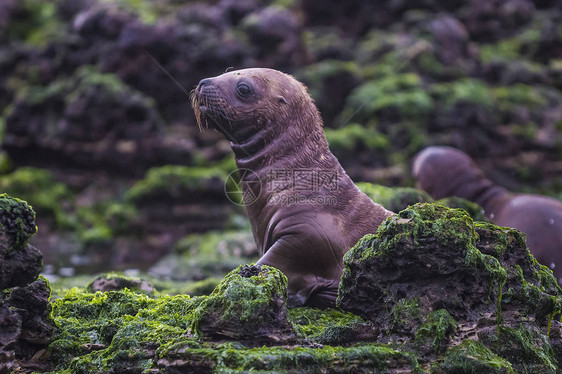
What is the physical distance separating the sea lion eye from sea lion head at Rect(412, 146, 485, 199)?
164 inches

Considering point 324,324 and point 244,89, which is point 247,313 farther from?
point 244,89

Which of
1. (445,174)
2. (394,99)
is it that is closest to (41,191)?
(394,99)

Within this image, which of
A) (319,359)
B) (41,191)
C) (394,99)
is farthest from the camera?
(394,99)

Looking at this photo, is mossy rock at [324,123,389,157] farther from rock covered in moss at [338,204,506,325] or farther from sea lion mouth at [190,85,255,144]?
rock covered in moss at [338,204,506,325]

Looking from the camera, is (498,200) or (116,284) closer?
(116,284)

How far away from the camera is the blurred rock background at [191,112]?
49.0ft

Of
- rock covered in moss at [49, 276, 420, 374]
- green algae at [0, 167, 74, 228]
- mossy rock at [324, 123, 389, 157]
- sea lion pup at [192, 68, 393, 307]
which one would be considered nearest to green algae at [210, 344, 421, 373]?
rock covered in moss at [49, 276, 420, 374]

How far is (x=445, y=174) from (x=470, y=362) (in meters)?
5.13

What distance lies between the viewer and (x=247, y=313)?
9.91 ft

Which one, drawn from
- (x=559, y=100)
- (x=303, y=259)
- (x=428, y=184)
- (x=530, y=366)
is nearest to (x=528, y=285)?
(x=530, y=366)

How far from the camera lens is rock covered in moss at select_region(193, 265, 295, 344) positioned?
3.04m

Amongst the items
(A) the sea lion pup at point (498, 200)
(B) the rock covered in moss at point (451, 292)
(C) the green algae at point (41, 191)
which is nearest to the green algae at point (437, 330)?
(B) the rock covered in moss at point (451, 292)

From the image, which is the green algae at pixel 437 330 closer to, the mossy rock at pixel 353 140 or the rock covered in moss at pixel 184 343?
the rock covered in moss at pixel 184 343

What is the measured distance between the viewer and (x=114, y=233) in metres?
14.8
